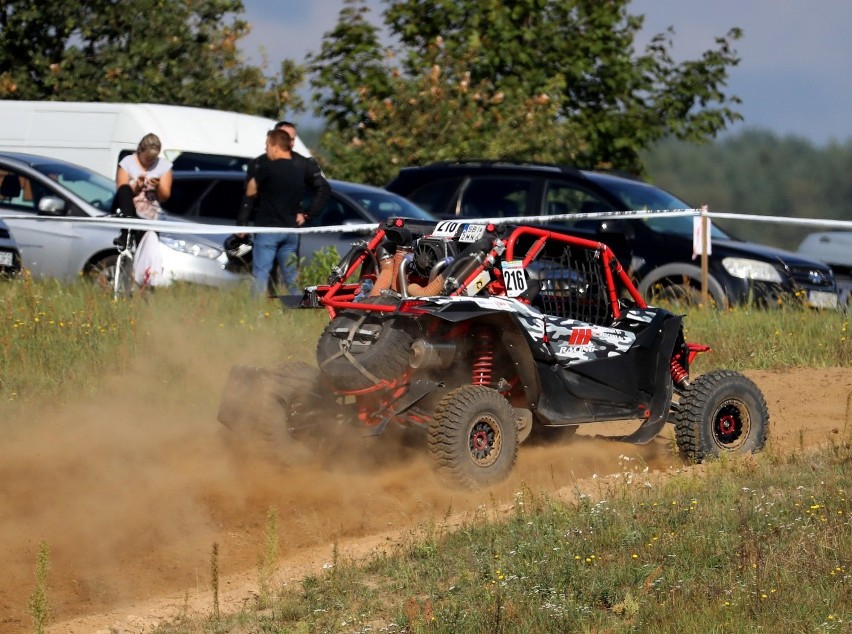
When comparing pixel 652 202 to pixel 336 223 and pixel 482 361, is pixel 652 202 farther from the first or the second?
pixel 482 361

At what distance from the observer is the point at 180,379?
1255 centimetres

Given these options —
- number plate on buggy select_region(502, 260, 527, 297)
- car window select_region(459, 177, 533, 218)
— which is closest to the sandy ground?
number plate on buggy select_region(502, 260, 527, 297)

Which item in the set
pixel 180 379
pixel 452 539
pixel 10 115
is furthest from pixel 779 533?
pixel 10 115

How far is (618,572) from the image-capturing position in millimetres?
6875

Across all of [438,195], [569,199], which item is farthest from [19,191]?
[569,199]

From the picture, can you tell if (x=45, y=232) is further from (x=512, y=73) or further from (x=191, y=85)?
(x=512, y=73)

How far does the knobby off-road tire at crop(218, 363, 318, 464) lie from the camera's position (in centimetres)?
962

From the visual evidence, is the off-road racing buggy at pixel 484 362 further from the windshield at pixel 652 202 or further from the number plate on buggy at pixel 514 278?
the windshield at pixel 652 202

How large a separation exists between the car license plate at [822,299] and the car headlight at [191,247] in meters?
6.25

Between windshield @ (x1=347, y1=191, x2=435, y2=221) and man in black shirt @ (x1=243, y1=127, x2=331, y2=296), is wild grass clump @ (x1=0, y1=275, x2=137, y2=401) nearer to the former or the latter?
man in black shirt @ (x1=243, y1=127, x2=331, y2=296)

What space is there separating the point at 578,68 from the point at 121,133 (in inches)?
492

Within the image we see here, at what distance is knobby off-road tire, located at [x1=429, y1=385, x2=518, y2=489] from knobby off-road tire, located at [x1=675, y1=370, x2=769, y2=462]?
1.39 m

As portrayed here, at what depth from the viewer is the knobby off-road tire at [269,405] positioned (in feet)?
31.6

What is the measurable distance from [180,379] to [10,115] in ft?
33.4
